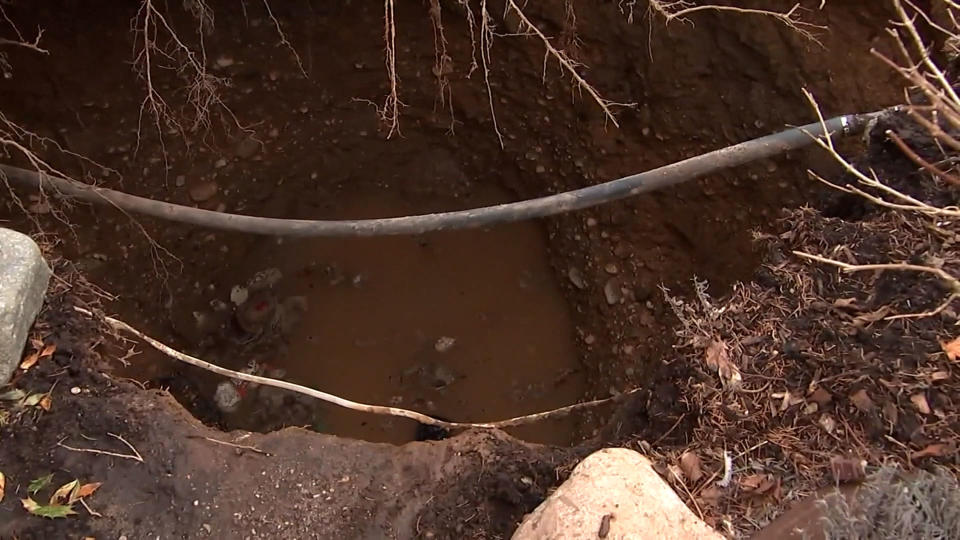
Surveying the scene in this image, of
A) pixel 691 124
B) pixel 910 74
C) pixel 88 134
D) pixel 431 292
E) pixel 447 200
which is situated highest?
pixel 910 74

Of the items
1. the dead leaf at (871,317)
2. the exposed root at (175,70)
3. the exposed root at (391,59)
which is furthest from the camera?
the exposed root at (175,70)

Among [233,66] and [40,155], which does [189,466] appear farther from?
[233,66]

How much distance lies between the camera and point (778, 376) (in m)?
1.63

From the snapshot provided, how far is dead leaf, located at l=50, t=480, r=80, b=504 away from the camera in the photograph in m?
1.59

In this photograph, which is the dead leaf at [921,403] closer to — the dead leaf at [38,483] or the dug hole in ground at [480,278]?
the dug hole in ground at [480,278]

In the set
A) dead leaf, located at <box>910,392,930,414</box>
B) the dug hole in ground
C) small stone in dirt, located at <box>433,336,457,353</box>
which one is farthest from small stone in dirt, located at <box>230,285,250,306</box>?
dead leaf, located at <box>910,392,930,414</box>

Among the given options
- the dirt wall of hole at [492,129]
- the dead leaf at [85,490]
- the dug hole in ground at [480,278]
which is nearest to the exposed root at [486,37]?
the dug hole in ground at [480,278]

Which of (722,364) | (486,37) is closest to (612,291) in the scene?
(486,37)

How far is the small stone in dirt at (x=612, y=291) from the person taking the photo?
10.1 feet

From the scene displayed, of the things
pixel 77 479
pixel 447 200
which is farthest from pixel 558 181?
Answer: pixel 77 479

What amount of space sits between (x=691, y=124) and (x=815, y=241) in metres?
1.09

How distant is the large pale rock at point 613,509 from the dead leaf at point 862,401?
0.42 meters

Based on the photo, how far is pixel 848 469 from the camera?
4.81ft

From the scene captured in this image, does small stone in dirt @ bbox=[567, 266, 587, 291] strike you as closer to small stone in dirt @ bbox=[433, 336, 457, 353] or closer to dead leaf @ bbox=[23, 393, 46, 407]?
small stone in dirt @ bbox=[433, 336, 457, 353]
